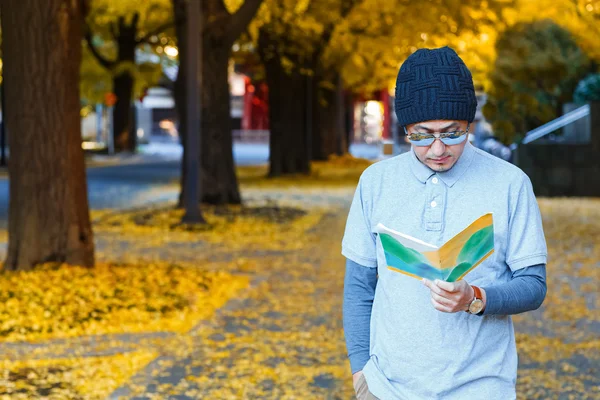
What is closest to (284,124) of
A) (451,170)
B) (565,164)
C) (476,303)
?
(565,164)

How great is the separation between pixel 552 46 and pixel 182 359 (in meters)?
27.9

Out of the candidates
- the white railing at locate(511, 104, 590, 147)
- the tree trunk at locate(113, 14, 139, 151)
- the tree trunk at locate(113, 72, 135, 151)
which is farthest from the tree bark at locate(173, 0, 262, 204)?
the tree trunk at locate(113, 72, 135, 151)

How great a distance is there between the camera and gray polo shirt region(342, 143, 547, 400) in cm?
311

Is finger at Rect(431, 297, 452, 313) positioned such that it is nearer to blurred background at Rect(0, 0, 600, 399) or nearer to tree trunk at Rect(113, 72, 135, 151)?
blurred background at Rect(0, 0, 600, 399)

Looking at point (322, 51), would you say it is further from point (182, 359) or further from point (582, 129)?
point (182, 359)

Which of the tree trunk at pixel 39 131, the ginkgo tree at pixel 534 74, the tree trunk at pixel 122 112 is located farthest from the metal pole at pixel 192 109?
the tree trunk at pixel 122 112

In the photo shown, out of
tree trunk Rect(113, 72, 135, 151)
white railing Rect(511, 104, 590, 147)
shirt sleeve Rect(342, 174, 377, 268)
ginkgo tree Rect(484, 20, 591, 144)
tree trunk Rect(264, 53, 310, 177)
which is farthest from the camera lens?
tree trunk Rect(113, 72, 135, 151)

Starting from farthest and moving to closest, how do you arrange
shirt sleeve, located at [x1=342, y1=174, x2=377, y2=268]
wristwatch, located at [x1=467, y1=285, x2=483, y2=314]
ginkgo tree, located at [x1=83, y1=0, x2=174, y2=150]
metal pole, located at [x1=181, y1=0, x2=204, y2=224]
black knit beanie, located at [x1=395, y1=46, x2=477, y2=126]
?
ginkgo tree, located at [x1=83, y1=0, x2=174, y2=150], metal pole, located at [x1=181, y1=0, x2=204, y2=224], shirt sleeve, located at [x1=342, y1=174, x2=377, y2=268], black knit beanie, located at [x1=395, y1=46, x2=477, y2=126], wristwatch, located at [x1=467, y1=285, x2=483, y2=314]

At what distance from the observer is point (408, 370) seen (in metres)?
3.18

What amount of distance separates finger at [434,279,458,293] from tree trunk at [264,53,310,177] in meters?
31.2

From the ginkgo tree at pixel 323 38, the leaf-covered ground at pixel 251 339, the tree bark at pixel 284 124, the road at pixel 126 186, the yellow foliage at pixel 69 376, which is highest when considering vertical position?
the ginkgo tree at pixel 323 38

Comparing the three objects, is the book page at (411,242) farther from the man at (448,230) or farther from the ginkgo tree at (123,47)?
the ginkgo tree at (123,47)

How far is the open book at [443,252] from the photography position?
2.83 metres

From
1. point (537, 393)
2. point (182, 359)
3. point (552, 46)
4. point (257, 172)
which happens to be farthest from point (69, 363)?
point (257, 172)
